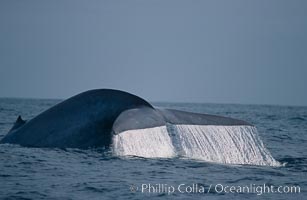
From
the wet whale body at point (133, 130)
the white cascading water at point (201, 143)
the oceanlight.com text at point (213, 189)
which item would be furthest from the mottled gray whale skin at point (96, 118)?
the oceanlight.com text at point (213, 189)

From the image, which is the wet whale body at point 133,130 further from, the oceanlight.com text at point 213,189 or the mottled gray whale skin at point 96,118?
the oceanlight.com text at point 213,189

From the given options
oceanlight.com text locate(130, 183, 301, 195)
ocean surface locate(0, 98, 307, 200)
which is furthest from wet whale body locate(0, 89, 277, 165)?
oceanlight.com text locate(130, 183, 301, 195)

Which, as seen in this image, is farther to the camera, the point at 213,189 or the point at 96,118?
the point at 96,118

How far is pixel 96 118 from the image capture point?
734 centimetres

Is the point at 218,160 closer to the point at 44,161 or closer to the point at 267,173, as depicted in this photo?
the point at 267,173

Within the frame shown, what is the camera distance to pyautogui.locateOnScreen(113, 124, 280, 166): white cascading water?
7105mm

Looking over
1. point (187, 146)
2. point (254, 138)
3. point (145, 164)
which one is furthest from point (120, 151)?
point (254, 138)

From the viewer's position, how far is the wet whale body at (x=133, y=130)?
698 centimetres

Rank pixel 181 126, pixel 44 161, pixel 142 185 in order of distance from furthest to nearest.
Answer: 1. pixel 44 161
2. pixel 181 126
3. pixel 142 185

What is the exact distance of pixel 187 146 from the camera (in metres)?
7.88

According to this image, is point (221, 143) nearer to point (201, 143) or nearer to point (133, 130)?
point (201, 143)

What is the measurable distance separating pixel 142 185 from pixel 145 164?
3.85ft

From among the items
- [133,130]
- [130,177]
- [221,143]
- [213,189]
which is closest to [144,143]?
[133,130]

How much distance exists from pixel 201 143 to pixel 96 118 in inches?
57.8
